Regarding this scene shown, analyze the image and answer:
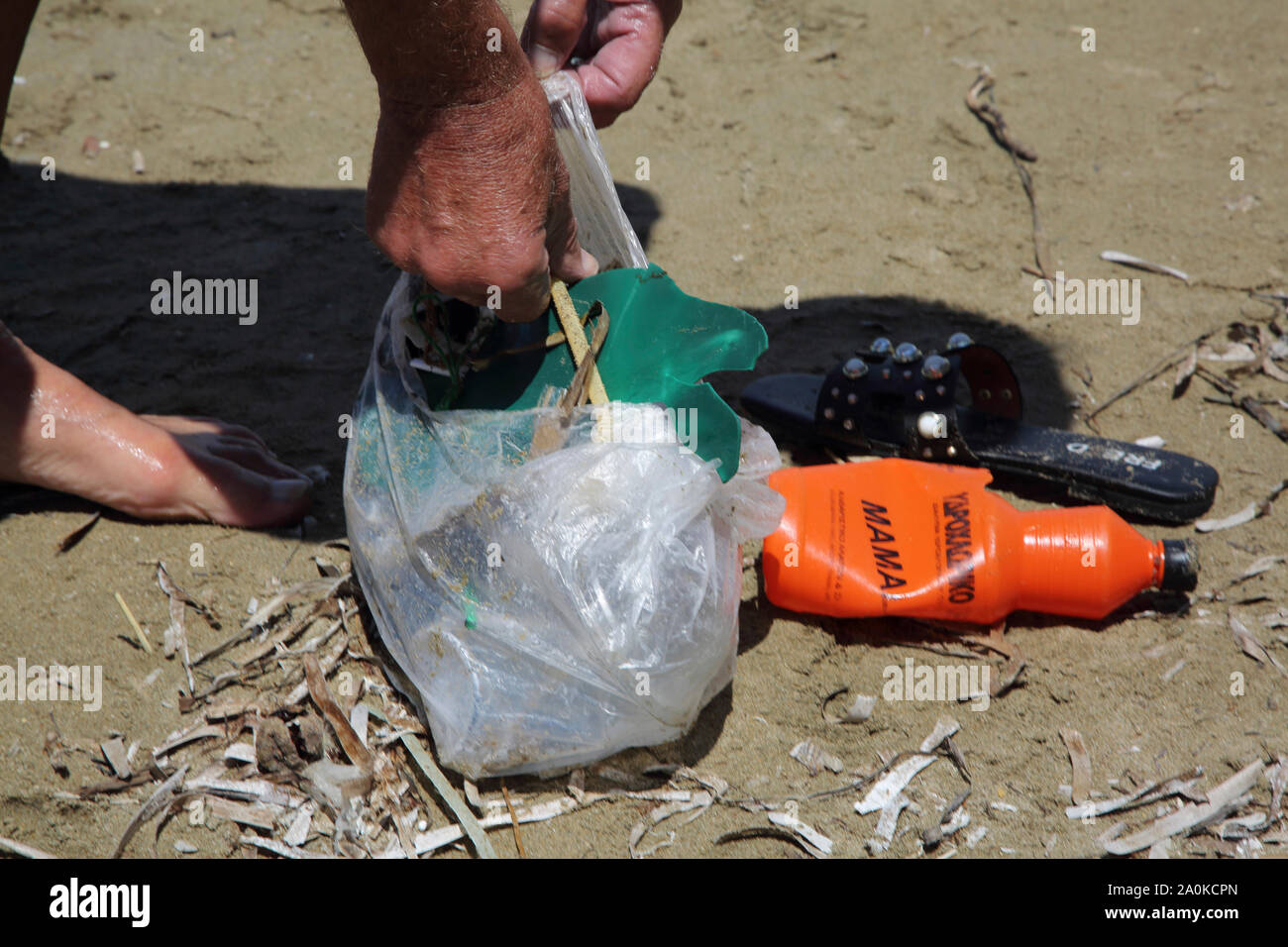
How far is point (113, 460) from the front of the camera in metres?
1.84

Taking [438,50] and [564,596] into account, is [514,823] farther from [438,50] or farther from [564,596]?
[438,50]

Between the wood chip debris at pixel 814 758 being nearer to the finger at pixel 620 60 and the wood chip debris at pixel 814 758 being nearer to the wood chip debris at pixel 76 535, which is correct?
the finger at pixel 620 60

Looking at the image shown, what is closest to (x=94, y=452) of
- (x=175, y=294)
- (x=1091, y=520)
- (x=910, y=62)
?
(x=175, y=294)

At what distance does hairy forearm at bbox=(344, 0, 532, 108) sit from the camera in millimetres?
1323

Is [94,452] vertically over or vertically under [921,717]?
over

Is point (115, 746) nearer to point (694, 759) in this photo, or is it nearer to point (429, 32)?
point (694, 759)

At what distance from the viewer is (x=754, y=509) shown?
1.61m

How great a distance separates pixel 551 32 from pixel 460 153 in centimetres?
54

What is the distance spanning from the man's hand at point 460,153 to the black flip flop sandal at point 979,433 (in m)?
0.77
